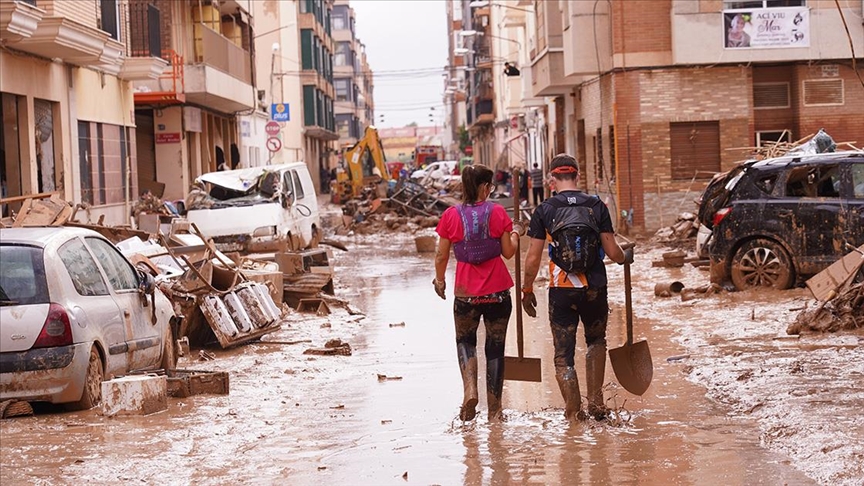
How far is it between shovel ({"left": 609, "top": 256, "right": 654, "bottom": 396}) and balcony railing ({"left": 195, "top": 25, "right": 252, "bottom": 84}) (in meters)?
27.2

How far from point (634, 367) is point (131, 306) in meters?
4.25

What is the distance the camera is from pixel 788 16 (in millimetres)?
28734

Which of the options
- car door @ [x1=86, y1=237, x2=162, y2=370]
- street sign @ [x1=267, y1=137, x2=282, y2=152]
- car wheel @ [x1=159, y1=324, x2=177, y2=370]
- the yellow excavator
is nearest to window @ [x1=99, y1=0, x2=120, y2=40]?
street sign @ [x1=267, y1=137, x2=282, y2=152]

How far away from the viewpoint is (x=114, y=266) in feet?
36.3

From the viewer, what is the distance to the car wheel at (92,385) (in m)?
9.73

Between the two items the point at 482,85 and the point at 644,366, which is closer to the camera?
the point at 644,366

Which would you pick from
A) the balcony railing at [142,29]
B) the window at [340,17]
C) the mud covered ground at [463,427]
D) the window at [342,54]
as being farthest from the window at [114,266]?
the window at [340,17]

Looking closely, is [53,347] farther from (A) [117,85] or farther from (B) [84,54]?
(A) [117,85]

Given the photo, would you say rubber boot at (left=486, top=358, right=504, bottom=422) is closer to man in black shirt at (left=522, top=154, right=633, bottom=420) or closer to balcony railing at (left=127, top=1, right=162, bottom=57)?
man in black shirt at (left=522, top=154, right=633, bottom=420)

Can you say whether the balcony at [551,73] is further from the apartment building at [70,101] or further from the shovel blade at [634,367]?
the shovel blade at [634,367]

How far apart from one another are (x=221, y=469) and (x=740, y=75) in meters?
23.2

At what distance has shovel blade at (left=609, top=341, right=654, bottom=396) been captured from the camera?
9.34 metres

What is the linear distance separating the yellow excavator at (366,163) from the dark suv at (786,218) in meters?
33.2

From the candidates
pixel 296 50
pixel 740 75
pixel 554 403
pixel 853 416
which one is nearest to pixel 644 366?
pixel 554 403
